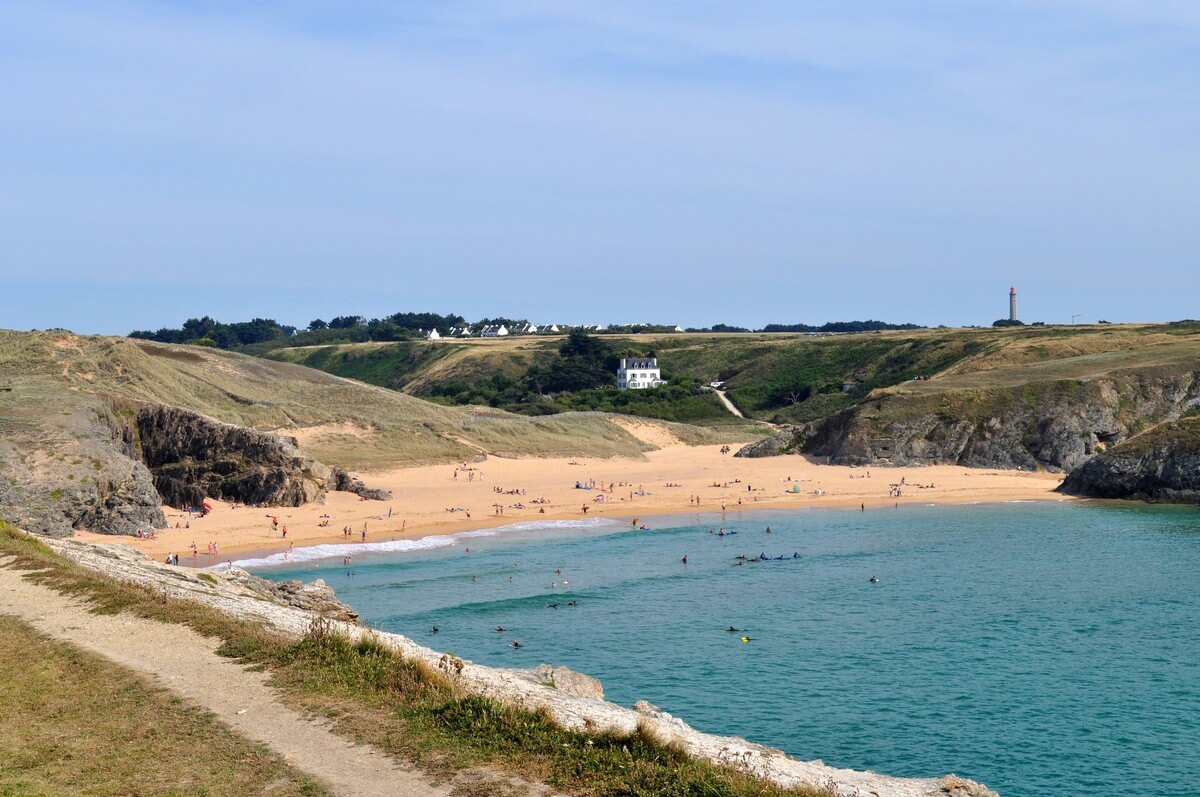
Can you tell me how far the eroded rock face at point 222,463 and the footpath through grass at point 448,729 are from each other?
1419 inches

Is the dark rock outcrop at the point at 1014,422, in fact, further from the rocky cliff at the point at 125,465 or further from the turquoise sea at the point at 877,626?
the rocky cliff at the point at 125,465

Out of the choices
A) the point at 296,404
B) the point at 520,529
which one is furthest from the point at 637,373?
the point at 520,529

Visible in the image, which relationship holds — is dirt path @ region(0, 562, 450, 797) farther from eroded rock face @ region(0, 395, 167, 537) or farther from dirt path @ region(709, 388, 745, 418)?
dirt path @ region(709, 388, 745, 418)

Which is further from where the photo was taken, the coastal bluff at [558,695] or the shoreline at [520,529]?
the shoreline at [520,529]

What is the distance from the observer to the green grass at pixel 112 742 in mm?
11203

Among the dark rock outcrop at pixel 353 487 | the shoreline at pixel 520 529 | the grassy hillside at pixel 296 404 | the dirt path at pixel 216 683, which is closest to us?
the dirt path at pixel 216 683

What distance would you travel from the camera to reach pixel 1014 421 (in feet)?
229

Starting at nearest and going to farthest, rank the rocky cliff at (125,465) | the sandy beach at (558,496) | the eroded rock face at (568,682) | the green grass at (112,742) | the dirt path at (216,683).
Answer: the green grass at (112,742)
the dirt path at (216,683)
the eroded rock face at (568,682)
the rocky cliff at (125,465)
the sandy beach at (558,496)

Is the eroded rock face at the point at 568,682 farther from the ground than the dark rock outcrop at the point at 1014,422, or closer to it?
closer to it

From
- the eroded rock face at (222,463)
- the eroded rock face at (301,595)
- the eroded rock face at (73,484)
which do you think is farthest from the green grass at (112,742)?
Answer: the eroded rock face at (222,463)

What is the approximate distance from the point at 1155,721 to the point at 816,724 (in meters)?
6.66

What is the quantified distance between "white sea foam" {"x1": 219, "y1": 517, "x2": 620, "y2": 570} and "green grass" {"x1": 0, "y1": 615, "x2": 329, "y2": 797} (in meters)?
22.7

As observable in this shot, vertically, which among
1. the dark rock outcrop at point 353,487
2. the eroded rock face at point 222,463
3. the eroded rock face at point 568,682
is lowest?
the eroded rock face at point 568,682

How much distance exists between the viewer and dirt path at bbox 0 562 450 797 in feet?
37.7
